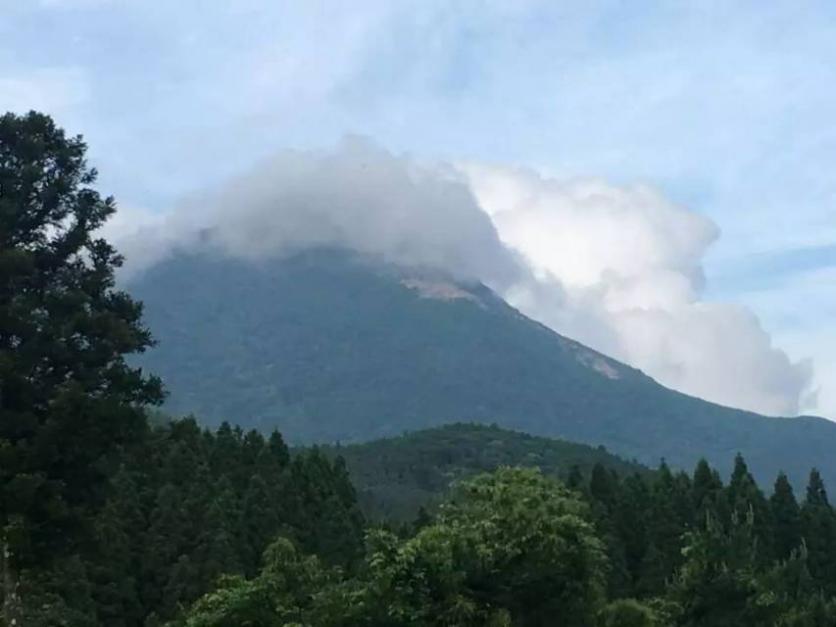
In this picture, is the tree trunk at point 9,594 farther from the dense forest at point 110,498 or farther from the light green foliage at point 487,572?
the light green foliage at point 487,572

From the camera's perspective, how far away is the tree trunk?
16.6 meters

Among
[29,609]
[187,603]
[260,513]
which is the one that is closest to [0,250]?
[29,609]

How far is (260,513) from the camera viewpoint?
45.1 m

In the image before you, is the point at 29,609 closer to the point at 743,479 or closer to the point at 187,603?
the point at 187,603

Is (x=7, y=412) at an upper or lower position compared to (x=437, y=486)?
lower

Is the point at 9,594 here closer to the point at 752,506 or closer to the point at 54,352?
the point at 54,352

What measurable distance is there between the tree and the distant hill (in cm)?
9080

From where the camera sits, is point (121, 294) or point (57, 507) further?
point (121, 294)

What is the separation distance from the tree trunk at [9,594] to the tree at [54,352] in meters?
0.02

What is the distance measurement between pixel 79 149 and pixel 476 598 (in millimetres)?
9068

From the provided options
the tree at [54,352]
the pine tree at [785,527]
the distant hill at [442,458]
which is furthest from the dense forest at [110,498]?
the distant hill at [442,458]

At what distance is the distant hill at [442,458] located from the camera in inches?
4892

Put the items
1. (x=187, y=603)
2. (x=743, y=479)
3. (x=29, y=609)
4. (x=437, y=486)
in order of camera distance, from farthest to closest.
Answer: (x=437, y=486) → (x=743, y=479) → (x=187, y=603) → (x=29, y=609)

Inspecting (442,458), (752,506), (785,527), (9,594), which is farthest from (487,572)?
(442,458)
